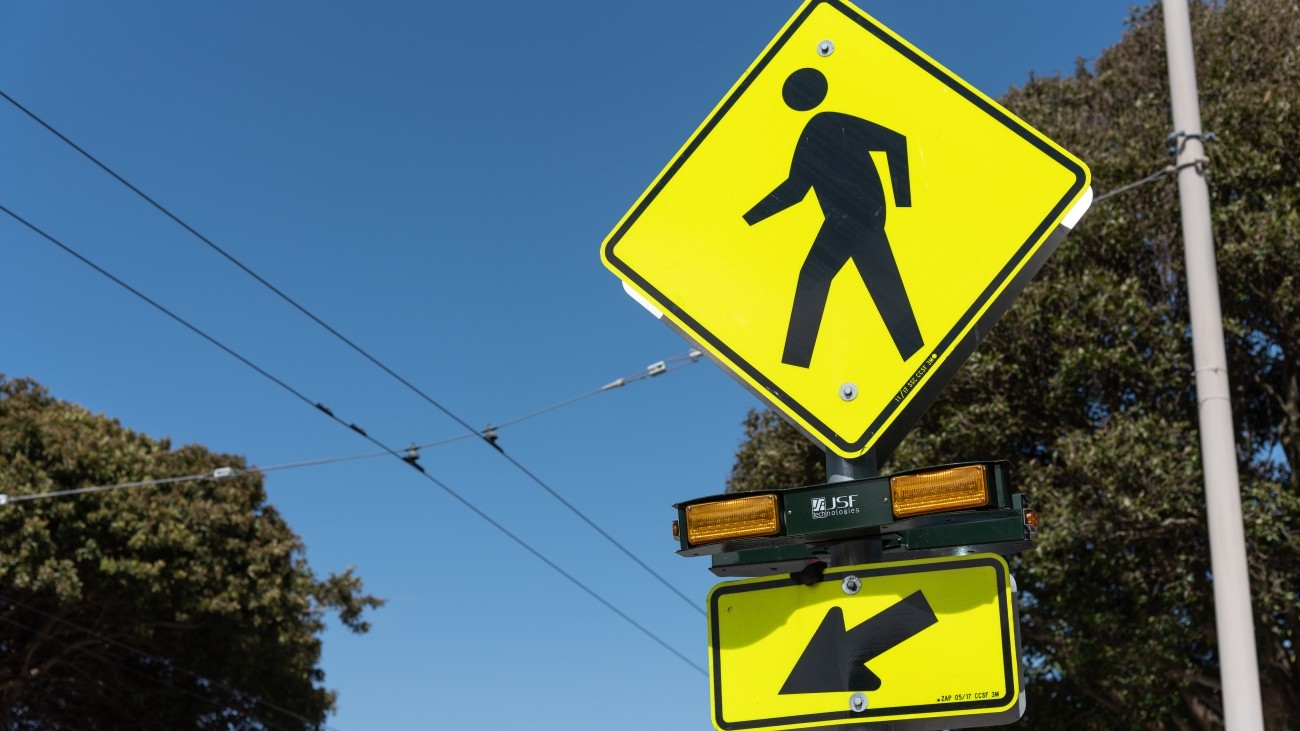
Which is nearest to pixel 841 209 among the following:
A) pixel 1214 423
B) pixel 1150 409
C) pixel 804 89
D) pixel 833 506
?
pixel 804 89

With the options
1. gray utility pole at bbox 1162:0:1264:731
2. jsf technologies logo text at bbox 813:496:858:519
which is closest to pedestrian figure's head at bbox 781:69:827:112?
jsf technologies logo text at bbox 813:496:858:519

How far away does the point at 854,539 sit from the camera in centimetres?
247

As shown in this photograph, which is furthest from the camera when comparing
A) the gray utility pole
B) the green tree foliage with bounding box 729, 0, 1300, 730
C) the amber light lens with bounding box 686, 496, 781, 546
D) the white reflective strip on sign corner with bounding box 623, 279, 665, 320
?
the green tree foliage with bounding box 729, 0, 1300, 730

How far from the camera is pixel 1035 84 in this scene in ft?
62.4

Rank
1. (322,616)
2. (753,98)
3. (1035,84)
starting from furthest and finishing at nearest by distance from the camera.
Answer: (322,616)
(1035,84)
(753,98)

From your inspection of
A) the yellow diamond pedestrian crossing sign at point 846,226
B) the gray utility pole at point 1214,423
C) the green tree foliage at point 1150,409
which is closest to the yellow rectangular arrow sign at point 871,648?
the yellow diamond pedestrian crossing sign at point 846,226

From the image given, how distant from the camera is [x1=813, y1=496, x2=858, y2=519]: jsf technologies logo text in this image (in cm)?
242

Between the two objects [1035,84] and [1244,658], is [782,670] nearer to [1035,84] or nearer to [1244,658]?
[1244,658]

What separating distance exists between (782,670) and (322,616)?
1029 inches

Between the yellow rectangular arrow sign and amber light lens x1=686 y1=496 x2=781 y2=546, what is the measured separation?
0.35 feet

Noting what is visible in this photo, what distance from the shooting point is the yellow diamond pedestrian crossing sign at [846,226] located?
2574 millimetres

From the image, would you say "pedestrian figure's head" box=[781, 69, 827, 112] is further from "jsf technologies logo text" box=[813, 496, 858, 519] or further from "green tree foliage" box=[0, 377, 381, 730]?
→ "green tree foliage" box=[0, 377, 381, 730]

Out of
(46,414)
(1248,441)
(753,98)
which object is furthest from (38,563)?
(753,98)

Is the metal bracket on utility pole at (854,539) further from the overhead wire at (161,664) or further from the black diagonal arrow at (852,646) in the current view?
the overhead wire at (161,664)
